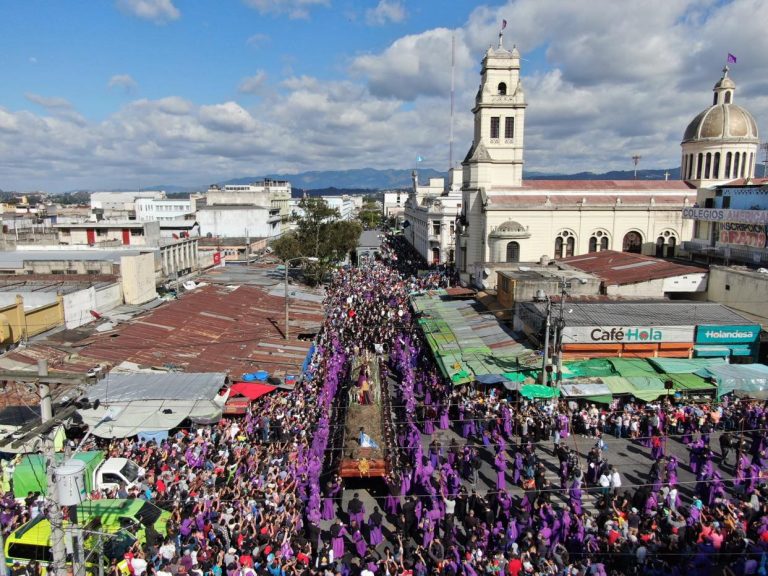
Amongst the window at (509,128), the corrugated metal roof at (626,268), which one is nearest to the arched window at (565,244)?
the corrugated metal roof at (626,268)

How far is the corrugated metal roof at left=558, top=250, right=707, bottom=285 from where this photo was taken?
2953 cm

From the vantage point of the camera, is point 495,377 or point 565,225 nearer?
point 495,377

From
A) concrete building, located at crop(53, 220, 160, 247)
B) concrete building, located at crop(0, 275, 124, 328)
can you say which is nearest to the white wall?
concrete building, located at crop(53, 220, 160, 247)

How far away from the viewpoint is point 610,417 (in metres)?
18.7

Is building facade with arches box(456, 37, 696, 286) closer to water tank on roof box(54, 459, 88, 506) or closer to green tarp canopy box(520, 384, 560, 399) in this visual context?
green tarp canopy box(520, 384, 560, 399)

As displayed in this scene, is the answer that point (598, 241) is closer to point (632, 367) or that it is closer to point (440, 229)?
point (440, 229)

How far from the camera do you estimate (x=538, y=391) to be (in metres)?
18.2

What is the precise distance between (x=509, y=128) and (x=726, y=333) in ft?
104

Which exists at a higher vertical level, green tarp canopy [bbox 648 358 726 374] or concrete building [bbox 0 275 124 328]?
concrete building [bbox 0 275 124 328]

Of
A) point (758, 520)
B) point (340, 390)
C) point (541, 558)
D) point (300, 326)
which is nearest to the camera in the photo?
point (541, 558)

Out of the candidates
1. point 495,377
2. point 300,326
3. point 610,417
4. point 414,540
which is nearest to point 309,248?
point 300,326

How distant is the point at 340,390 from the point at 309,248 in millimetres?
22794

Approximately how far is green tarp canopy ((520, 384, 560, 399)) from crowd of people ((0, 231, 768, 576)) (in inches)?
28.3

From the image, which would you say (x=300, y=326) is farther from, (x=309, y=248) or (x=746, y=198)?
(x=746, y=198)
